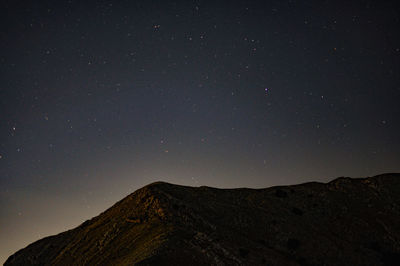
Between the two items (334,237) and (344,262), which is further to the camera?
(334,237)

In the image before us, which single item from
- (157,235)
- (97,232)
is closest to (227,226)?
(157,235)

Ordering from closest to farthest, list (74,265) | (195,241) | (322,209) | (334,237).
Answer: (195,241) → (74,265) → (334,237) → (322,209)

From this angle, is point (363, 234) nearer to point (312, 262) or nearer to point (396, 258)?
point (396, 258)

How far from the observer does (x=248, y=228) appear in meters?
43.8

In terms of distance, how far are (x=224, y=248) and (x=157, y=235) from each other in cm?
669

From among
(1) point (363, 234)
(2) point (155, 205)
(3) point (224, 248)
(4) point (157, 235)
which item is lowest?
(1) point (363, 234)

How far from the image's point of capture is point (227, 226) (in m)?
42.2

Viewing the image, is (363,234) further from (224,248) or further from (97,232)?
(97,232)

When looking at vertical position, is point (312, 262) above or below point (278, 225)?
below

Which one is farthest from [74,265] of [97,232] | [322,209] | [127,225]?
[322,209]

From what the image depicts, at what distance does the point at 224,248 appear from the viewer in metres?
33.5

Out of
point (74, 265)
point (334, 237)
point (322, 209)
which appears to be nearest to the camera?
point (74, 265)

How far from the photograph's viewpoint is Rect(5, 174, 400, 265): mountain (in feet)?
109

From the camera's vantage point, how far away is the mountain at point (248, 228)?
109 feet
